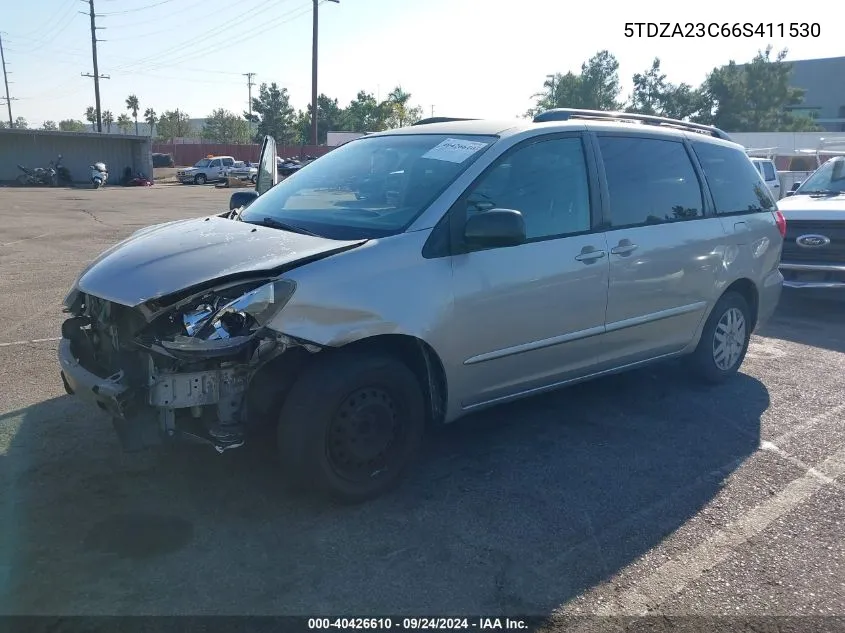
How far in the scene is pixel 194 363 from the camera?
3.37m

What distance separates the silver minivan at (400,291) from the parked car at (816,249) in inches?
143

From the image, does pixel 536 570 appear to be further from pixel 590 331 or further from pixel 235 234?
pixel 235 234

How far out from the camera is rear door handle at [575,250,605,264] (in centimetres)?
441

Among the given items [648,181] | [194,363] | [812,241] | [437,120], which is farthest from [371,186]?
[812,241]

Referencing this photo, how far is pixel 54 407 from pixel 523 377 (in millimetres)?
3025

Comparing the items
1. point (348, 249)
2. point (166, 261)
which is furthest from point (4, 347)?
point (348, 249)

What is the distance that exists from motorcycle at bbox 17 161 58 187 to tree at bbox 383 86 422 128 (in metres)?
22.9

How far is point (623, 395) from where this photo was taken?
554 centimetres

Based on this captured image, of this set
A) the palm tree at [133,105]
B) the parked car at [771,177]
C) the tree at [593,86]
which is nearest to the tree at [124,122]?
the palm tree at [133,105]

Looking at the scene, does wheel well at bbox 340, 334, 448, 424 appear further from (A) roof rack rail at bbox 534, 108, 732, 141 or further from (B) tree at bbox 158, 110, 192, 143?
(B) tree at bbox 158, 110, 192, 143

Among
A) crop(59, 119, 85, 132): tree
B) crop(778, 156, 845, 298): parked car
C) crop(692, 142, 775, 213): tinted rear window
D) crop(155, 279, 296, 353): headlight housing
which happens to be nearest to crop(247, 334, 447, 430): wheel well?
crop(155, 279, 296, 353): headlight housing

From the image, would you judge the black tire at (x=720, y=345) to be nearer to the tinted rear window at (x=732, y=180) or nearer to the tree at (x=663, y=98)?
the tinted rear window at (x=732, y=180)

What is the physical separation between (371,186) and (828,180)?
8317 millimetres

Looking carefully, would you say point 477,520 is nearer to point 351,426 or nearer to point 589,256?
point 351,426
